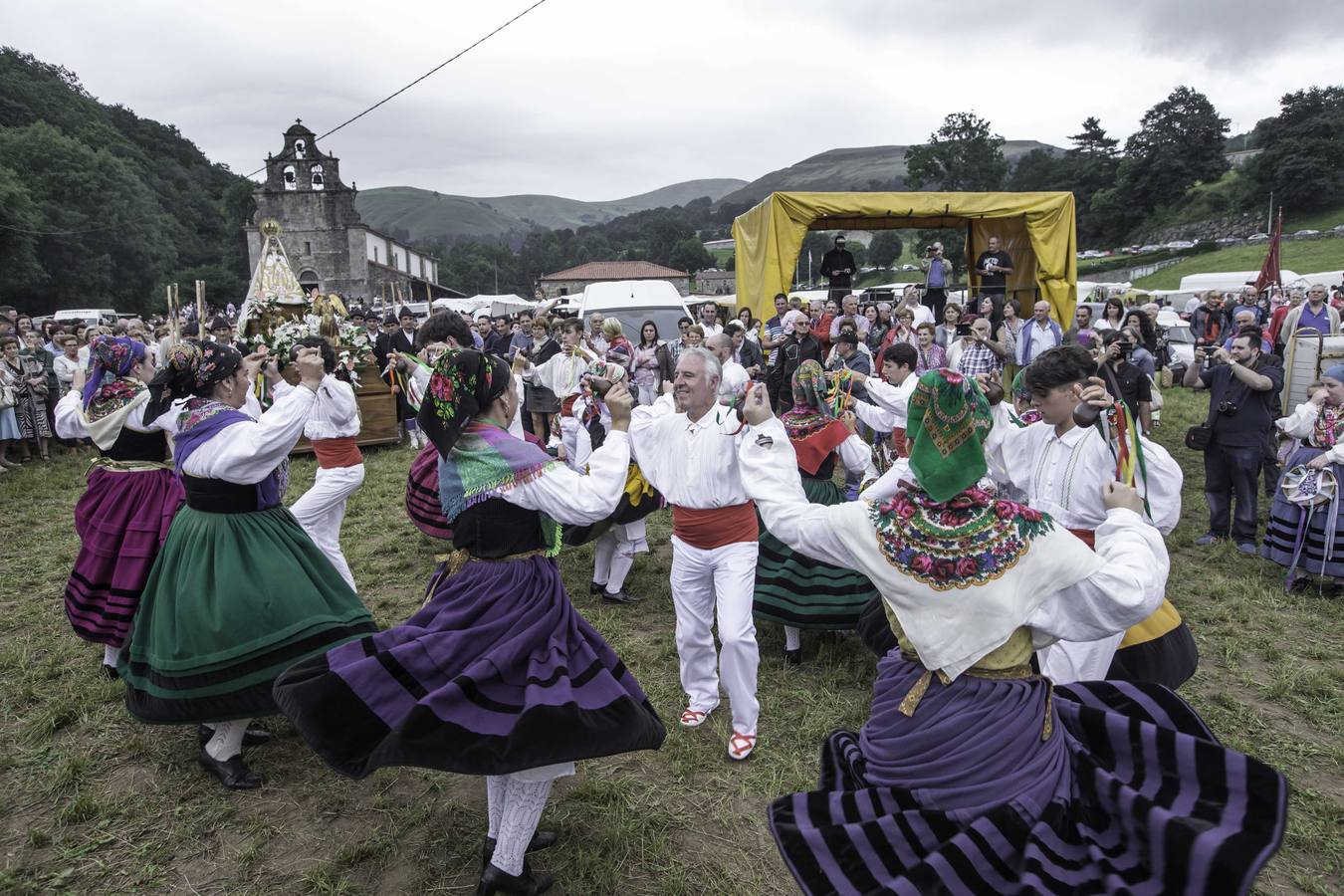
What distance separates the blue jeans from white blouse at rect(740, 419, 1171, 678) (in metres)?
6.03

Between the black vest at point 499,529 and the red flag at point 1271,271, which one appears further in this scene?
the red flag at point 1271,271

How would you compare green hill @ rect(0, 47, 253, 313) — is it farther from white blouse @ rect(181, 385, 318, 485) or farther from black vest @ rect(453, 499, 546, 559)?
black vest @ rect(453, 499, 546, 559)

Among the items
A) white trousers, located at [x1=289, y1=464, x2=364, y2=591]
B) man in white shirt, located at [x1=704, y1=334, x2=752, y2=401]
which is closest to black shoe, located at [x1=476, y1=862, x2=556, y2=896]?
white trousers, located at [x1=289, y1=464, x2=364, y2=591]

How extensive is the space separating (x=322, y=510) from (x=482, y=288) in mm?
98838

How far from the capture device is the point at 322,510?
6133 mm

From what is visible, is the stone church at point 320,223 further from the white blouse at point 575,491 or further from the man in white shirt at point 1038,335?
the white blouse at point 575,491

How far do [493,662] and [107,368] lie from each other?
335cm

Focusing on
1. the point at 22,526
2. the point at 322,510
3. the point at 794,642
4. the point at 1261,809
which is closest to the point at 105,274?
the point at 22,526

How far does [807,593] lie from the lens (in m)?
5.07

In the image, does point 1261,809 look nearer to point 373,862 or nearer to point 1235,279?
point 373,862

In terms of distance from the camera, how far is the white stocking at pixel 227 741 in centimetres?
389

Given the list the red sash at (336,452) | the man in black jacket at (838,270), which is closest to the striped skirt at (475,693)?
the red sash at (336,452)

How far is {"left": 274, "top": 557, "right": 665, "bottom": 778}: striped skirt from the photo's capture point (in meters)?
2.68

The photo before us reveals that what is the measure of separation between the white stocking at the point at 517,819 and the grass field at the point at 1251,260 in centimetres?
4881
